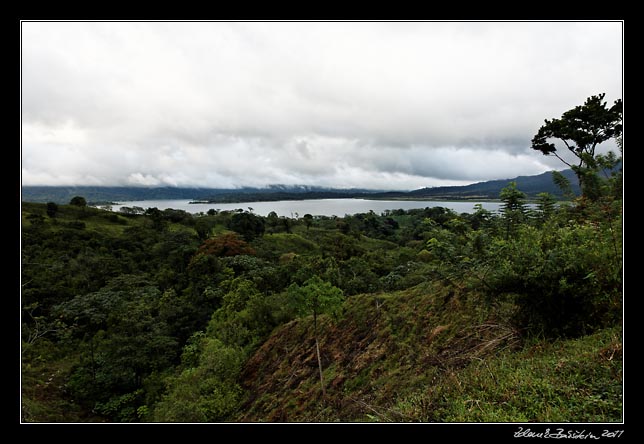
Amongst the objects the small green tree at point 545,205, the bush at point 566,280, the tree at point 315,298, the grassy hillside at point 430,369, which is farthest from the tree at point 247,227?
the bush at point 566,280

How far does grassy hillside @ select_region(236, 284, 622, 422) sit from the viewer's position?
3451 millimetres

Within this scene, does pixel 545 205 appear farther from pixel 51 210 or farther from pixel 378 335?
pixel 51 210

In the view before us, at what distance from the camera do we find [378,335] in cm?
1149

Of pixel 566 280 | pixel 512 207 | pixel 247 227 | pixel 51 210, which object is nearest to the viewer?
pixel 566 280

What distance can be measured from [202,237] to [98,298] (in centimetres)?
3399

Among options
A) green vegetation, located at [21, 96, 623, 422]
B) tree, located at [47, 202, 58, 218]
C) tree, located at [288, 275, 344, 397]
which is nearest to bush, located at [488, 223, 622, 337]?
green vegetation, located at [21, 96, 623, 422]

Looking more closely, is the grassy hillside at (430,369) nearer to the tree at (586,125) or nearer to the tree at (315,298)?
the tree at (315,298)

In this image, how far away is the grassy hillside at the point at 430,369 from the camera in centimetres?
345

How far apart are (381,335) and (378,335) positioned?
0.68ft

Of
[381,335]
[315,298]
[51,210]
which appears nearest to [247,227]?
[51,210]

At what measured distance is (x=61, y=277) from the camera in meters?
34.1

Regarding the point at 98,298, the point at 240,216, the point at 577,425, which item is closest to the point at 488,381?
the point at 577,425

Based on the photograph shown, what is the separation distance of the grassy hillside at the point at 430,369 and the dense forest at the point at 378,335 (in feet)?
0.11
